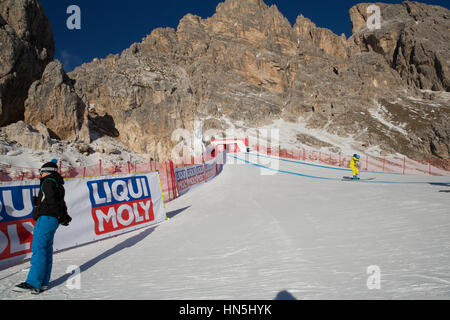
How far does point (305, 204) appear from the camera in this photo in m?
9.80

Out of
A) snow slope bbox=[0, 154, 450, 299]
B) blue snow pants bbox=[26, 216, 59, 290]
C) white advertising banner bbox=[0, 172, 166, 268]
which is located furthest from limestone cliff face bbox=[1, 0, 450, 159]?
blue snow pants bbox=[26, 216, 59, 290]

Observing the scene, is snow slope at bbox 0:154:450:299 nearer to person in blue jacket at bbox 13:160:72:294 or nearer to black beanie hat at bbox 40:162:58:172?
person in blue jacket at bbox 13:160:72:294

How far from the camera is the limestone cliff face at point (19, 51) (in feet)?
120

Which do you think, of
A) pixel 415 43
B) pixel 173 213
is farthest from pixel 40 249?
pixel 415 43

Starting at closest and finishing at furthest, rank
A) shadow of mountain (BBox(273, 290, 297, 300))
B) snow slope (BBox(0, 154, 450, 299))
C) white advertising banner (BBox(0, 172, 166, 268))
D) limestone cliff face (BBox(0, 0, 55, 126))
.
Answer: shadow of mountain (BBox(273, 290, 297, 300)) < snow slope (BBox(0, 154, 450, 299)) < white advertising banner (BBox(0, 172, 166, 268)) < limestone cliff face (BBox(0, 0, 55, 126))

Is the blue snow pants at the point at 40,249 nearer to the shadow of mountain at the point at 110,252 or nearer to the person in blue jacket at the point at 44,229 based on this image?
the person in blue jacket at the point at 44,229

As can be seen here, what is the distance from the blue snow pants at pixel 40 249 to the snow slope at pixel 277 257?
0.23 meters

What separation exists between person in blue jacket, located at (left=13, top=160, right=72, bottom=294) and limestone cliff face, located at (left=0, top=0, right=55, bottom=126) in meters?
41.1

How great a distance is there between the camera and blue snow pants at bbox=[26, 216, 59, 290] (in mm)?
3824

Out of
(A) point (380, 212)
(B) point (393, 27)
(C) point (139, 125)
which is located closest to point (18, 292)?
(A) point (380, 212)

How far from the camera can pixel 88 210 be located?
7148 mm

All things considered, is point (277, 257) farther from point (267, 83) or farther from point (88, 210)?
point (267, 83)

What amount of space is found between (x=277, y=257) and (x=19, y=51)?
160 feet

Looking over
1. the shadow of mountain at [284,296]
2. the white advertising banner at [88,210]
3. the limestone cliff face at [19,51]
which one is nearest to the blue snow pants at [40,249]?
the white advertising banner at [88,210]
